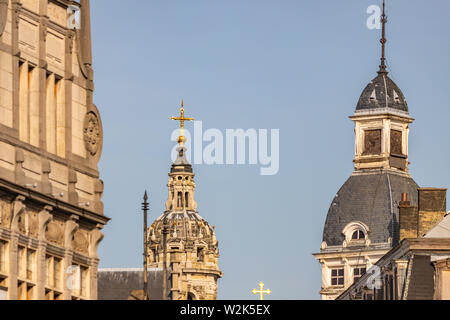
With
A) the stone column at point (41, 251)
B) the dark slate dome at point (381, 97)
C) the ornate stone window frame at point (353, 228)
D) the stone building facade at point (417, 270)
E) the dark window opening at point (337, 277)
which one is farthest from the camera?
the dark slate dome at point (381, 97)

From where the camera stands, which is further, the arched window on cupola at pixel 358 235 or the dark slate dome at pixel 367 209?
the arched window on cupola at pixel 358 235

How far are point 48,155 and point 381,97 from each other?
10287 centimetres

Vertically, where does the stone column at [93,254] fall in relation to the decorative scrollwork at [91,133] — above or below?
below

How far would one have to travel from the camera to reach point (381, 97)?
611 ft

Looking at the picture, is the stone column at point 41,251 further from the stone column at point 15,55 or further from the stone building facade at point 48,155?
the stone column at point 15,55

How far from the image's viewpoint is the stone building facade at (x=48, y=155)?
81.4m

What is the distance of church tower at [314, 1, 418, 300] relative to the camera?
17738 centimetres

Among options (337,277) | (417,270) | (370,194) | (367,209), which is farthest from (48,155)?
(370,194)

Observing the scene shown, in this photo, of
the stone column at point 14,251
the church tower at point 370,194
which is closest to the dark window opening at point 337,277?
the church tower at point 370,194

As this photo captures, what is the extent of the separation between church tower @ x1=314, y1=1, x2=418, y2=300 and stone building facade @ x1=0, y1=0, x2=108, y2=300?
8430cm

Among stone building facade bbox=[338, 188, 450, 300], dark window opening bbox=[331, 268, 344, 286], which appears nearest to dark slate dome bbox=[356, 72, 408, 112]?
dark window opening bbox=[331, 268, 344, 286]

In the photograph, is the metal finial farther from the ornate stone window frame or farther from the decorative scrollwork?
the decorative scrollwork

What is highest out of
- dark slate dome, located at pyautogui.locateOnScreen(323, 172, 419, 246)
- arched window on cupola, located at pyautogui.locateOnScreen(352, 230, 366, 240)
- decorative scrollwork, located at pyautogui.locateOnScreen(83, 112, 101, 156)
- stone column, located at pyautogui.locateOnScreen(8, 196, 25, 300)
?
dark slate dome, located at pyautogui.locateOnScreen(323, 172, 419, 246)
